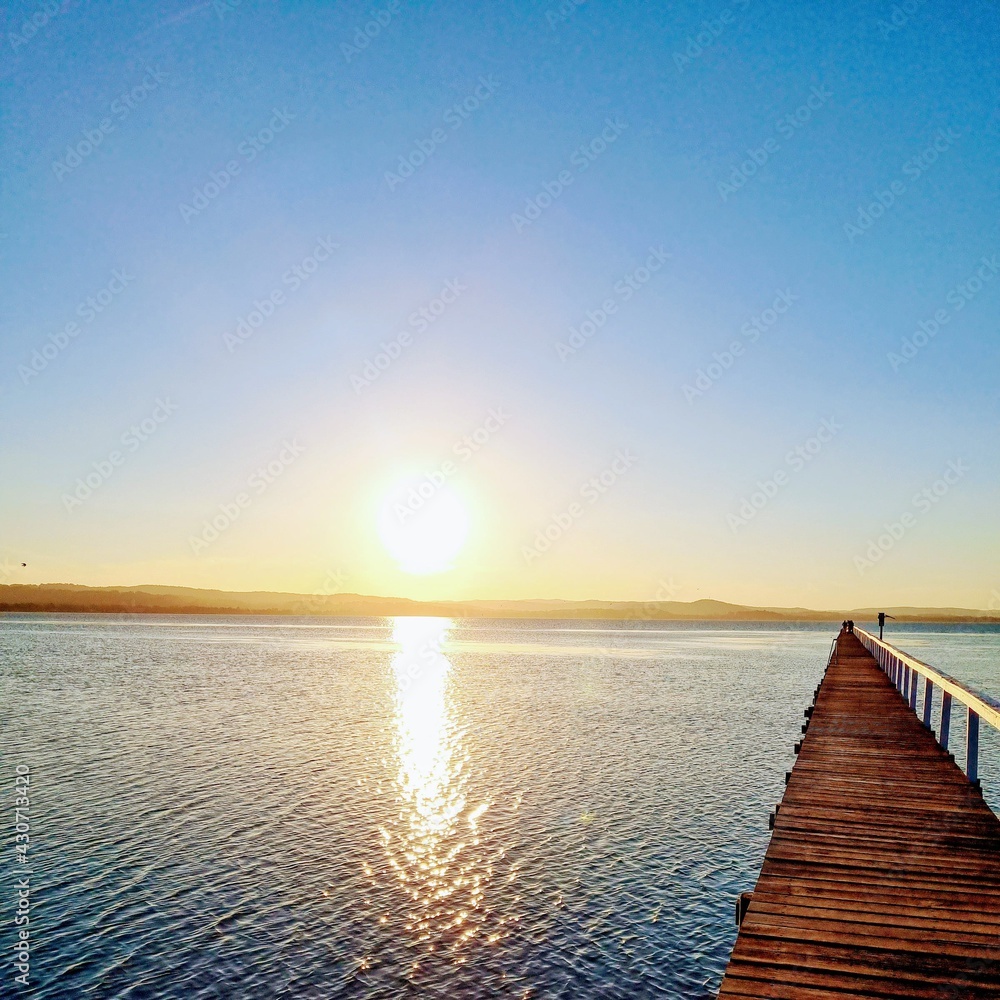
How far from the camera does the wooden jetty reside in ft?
19.3

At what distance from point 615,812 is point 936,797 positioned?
1055 centimetres

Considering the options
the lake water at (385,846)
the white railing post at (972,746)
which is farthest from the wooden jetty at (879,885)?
the lake water at (385,846)

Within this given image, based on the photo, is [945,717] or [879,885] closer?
[879,885]

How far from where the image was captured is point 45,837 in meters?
18.0

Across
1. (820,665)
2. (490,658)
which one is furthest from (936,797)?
(490,658)

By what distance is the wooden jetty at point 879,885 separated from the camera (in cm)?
589

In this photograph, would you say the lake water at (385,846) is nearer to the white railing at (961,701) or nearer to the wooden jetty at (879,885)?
the wooden jetty at (879,885)

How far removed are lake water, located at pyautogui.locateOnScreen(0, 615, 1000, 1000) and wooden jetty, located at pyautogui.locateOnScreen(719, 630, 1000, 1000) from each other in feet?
12.3

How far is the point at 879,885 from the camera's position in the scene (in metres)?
7.80

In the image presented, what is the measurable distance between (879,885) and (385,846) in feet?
41.8

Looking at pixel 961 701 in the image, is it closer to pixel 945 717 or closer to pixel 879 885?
pixel 879 885

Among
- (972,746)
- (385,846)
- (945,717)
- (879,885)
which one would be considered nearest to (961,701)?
(972,746)

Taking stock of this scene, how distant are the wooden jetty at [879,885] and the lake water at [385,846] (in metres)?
3.73

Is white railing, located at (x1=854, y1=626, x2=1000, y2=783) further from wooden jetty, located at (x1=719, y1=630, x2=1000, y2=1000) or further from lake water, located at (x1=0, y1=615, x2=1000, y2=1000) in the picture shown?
lake water, located at (x1=0, y1=615, x2=1000, y2=1000)
